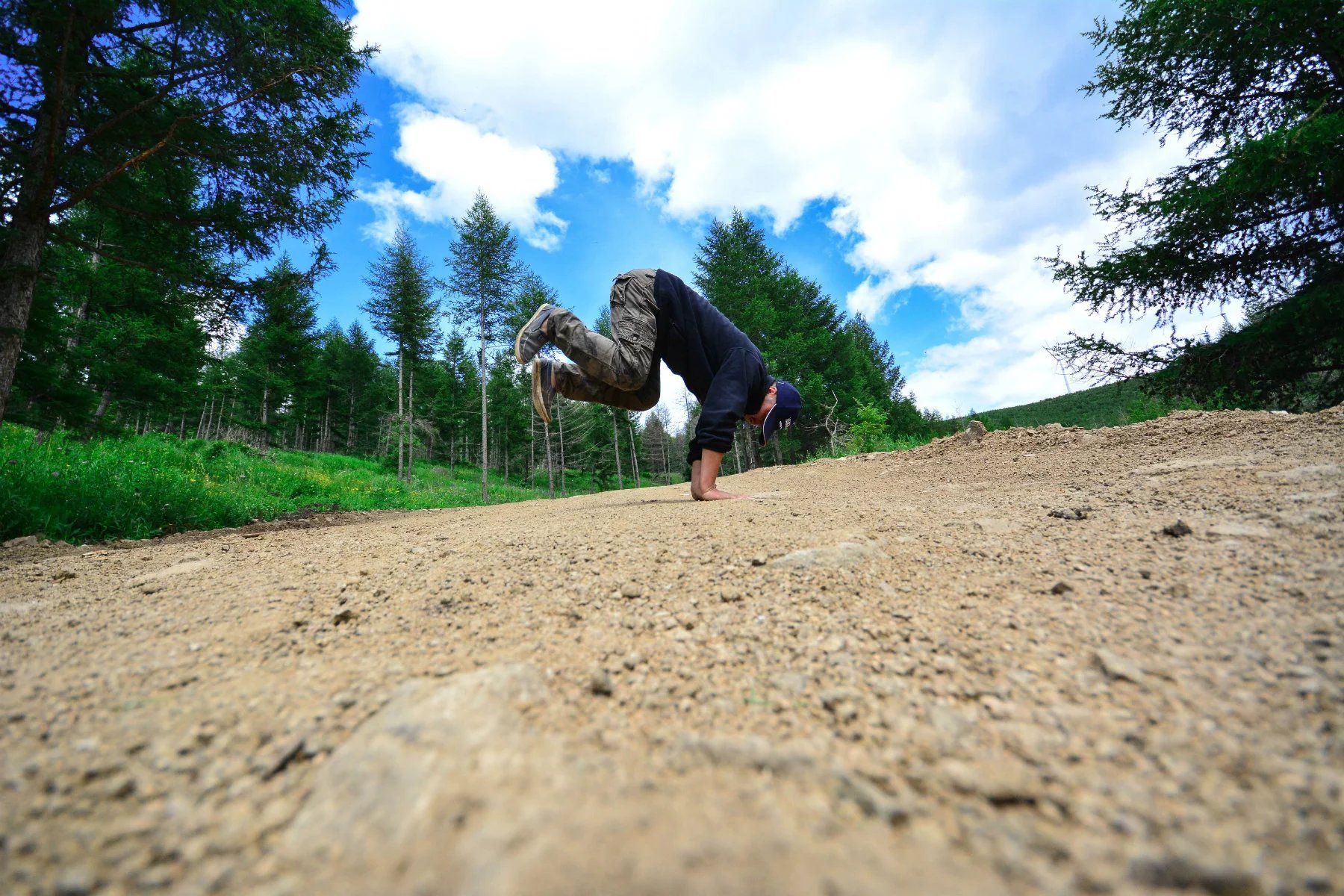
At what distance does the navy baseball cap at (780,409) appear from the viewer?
12.0 ft

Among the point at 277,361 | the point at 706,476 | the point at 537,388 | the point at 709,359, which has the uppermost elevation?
the point at 277,361

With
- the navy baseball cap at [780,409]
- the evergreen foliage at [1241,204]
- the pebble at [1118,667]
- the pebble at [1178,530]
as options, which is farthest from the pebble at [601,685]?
the evergreen foliage at [1241,204]

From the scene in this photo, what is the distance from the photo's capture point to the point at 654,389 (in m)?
3.76

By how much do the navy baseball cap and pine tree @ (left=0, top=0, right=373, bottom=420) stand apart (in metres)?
5.52

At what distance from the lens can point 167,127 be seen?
4473 millimetres

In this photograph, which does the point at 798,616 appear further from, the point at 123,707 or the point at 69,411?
the point at 69,411

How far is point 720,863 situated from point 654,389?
133 inches

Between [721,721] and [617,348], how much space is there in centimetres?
275

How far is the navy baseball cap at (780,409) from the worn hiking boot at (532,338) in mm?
1782

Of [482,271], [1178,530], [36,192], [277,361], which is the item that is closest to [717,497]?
[1178,530]

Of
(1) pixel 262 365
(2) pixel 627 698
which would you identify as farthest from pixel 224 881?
(1) pixel 262 365

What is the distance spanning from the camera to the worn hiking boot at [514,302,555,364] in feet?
10.3

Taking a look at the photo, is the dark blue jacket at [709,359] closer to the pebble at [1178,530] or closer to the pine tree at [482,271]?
the pebble at [1178,530]

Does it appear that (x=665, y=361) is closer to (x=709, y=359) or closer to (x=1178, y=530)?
(x=709, y=359)
